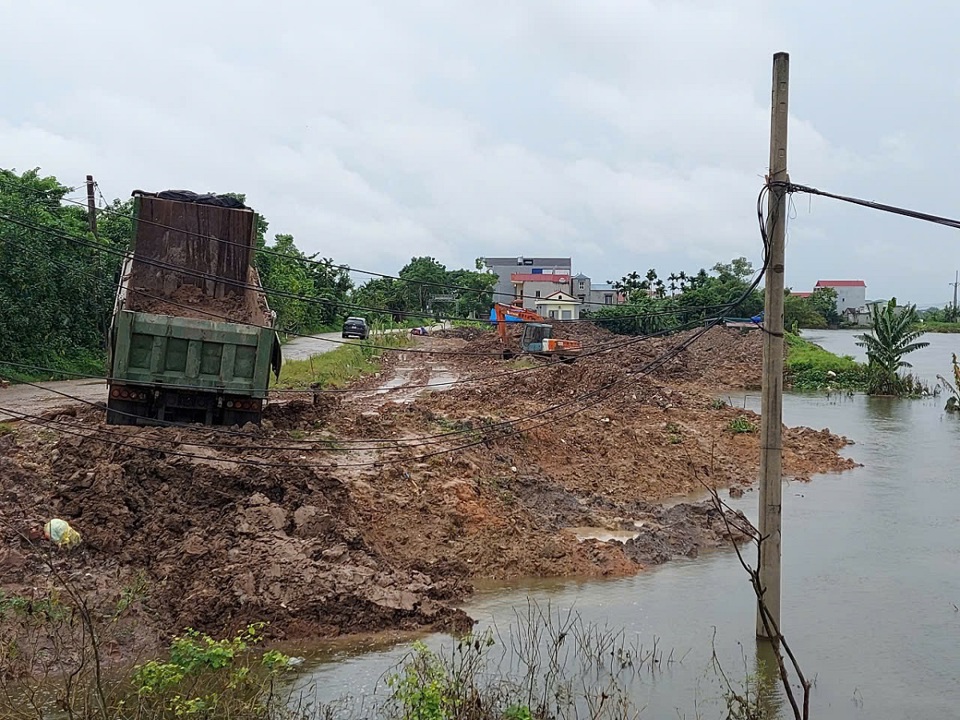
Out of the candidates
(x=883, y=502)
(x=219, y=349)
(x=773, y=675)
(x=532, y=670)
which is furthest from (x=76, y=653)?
(x=883, y=502)

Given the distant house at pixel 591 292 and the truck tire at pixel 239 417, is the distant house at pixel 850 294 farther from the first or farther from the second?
the truck tire at pixel 239 417

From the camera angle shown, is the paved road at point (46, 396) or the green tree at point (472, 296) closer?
the paved road at point (46, 396)

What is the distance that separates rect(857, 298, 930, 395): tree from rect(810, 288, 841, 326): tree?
51.4m

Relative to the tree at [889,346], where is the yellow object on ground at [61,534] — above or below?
below

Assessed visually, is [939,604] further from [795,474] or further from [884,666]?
[795,474]

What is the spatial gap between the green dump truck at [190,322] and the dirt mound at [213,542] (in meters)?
1.16

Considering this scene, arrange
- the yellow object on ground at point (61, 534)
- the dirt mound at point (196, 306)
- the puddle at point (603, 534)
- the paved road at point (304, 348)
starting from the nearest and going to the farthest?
the yellow object on ground at point (61, 534), the puddle at point (603, 534), the dirt mound at point (196, 306), the paved road at point (304, 348)

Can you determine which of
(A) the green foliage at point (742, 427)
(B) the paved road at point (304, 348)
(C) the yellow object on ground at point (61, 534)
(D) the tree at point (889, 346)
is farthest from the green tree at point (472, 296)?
(C) the yellow object on ground at point (61, 534)

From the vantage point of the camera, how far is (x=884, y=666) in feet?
31.3

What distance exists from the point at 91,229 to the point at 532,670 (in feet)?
77.4

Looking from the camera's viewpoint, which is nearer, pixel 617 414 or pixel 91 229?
pixel 617 414

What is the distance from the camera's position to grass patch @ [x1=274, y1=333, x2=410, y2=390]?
75.3 feet

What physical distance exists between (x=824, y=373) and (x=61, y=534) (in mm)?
36027

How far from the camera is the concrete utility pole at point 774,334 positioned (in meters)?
8.76
